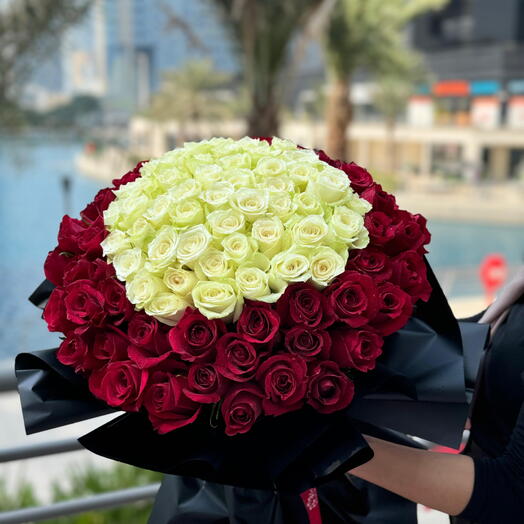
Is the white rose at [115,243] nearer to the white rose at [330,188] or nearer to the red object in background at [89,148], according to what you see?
the white rose at [330,188]

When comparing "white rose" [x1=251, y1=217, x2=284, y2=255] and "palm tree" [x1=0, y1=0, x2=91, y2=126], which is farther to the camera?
"palm tree" [x1=0, y1=0, x2=91, y2=126]

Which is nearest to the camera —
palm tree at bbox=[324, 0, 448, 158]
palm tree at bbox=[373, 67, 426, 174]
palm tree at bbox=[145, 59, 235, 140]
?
palm tree at bbox=[324, 0, 448, 158]

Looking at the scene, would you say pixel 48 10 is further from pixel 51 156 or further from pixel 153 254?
pixel 51 156

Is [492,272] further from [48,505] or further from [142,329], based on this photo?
[142,329]

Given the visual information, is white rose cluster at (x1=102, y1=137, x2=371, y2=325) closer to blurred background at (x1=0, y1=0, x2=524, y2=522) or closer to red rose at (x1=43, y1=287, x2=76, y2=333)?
red rose at (x1=43, y1=287, x2=76, y2=333)

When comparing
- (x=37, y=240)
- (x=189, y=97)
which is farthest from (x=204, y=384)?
(x=189, y=97)

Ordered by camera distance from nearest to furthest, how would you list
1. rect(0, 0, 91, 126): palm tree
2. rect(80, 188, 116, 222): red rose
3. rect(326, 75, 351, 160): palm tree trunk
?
rect(80, 188, 116, 222): red rose < rect(0, 0, 91, 126): palm tree < rect(326, 75, 351, 160): palm tree trunk

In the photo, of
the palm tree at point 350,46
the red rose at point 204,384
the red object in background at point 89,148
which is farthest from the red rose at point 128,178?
the red object in background at point 89,148

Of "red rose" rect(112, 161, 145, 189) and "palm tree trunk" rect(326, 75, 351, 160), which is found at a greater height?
"red rose" rect(112, 161, 145, 189)

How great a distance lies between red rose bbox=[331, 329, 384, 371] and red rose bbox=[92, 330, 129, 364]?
0.26 metres

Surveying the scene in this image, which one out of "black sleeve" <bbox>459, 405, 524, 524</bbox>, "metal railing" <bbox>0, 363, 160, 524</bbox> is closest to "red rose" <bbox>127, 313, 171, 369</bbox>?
"black sleeve" <bbox>459, 405, 524, 524</bbox>

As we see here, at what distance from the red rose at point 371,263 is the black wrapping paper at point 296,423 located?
0.28 ft

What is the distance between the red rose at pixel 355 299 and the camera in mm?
908

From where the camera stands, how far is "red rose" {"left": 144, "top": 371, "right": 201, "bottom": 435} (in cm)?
89
